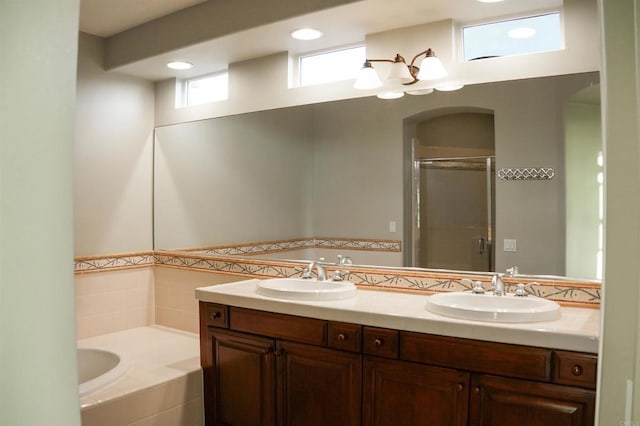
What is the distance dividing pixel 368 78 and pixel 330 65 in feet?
1.47

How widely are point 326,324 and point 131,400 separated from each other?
1141 mm

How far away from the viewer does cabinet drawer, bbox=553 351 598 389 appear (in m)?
1.79

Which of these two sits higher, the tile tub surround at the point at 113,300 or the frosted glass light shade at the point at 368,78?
the frosted glass light shade at the point at 368,78

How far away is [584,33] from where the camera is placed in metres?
2.34

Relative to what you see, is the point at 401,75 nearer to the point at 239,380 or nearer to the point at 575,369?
the point at 575,369

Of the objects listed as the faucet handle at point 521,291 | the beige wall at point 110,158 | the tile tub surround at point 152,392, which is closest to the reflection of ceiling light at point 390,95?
the faucet handle at point 521,291

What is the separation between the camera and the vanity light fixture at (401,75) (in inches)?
104

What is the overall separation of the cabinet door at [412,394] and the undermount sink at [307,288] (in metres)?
0.38

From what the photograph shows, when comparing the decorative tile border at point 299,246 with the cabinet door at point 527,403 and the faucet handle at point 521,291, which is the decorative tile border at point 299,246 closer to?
the faucet handle at point 521,291

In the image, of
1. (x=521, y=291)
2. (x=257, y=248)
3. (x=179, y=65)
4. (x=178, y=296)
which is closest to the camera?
(x=521, y=291)

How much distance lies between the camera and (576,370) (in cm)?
Answer: 182

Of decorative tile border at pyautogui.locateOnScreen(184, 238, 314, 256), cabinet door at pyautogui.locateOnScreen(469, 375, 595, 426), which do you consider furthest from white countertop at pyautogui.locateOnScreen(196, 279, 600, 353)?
decorative tile border at pyautogui.locateOnScreen(184, 238, 314, 256)

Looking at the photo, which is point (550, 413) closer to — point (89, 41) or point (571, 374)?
point (571, 374)

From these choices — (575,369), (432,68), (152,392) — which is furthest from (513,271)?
(152,392)
